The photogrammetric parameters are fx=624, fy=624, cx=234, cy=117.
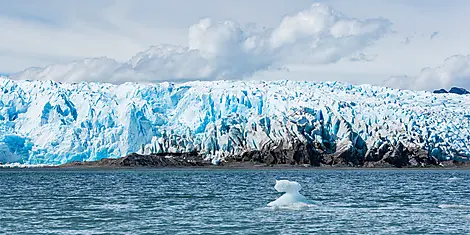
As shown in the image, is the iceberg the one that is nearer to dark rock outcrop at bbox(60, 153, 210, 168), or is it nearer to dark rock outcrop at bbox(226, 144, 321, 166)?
dark rock outcrop at bbox(60, 153, 210, 168)

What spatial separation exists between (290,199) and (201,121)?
400ft

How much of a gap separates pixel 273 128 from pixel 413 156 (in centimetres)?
4394

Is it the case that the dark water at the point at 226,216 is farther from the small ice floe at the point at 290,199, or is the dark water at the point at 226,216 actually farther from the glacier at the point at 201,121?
the glacier at the point at 201,121

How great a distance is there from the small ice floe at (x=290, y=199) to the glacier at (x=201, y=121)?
377ft

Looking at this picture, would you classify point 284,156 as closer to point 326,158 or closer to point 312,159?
point 312,159

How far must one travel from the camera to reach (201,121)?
155625 millimetres

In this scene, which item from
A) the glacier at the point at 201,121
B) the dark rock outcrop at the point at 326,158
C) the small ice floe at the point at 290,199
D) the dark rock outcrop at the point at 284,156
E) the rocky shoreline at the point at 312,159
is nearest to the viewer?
the small ice floe at the point at 290,199

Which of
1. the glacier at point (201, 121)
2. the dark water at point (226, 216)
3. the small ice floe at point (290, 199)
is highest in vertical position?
the glacier at point (201, 121)

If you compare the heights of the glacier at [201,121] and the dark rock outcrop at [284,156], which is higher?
the glacier at [201,121]

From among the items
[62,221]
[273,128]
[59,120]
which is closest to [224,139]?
[273,128]

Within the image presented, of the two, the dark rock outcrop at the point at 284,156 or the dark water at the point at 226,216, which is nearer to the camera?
the dark water at the point at 226,216

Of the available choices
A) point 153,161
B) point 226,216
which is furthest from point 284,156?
point 226,216

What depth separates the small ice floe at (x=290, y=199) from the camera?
32719 mm

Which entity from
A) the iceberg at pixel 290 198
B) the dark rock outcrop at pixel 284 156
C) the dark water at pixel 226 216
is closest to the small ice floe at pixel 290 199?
the iceberg at pixel 290 198
